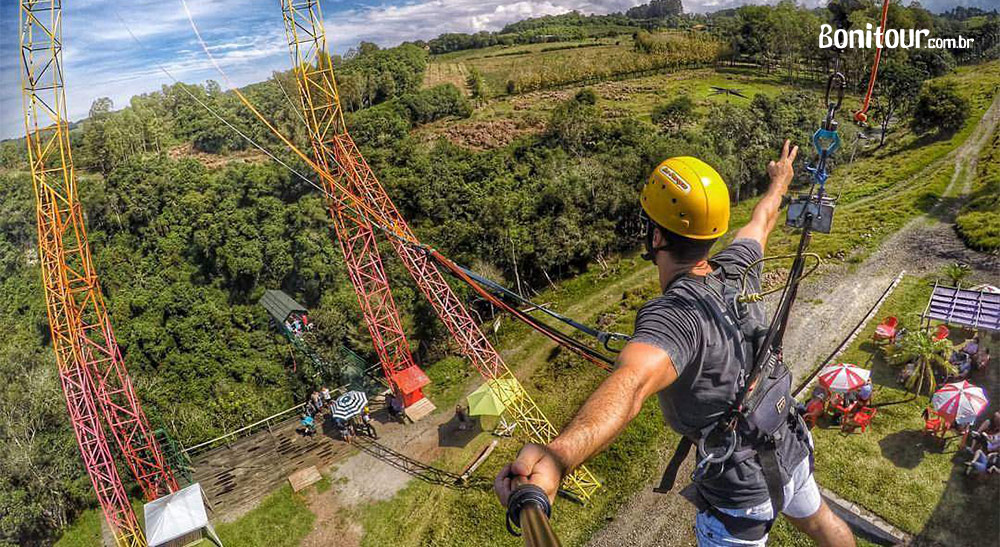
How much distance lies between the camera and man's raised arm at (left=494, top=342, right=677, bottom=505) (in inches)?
92.3

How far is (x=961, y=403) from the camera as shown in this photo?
13.6 m

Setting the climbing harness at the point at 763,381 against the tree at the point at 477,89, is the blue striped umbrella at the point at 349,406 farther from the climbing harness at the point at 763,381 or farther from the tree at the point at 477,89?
the tree at the point at 477,89

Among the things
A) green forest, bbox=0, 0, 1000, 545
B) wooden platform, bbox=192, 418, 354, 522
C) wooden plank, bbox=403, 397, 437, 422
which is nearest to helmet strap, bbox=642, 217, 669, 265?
green forest, bbox=0, 0, 1000, 545

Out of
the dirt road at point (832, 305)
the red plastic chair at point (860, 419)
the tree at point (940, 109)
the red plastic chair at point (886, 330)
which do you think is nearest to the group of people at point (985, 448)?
the red plastic chair at point (860, 419)

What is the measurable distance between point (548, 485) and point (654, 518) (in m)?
14.2

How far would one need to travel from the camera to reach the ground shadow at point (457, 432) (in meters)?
19.9

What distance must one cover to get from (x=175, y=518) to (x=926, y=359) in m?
23.8

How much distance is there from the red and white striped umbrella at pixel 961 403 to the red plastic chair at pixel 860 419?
1729 mm

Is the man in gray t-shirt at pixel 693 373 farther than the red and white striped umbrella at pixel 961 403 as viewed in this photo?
No

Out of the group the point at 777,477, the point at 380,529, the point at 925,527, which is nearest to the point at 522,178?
the point at 380,529

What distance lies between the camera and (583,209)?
3291cm

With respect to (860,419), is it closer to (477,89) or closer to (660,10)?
(477,89)

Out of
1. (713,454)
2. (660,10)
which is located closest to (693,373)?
(713,454)

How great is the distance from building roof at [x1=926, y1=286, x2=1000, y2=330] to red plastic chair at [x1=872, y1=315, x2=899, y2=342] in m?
1.21
